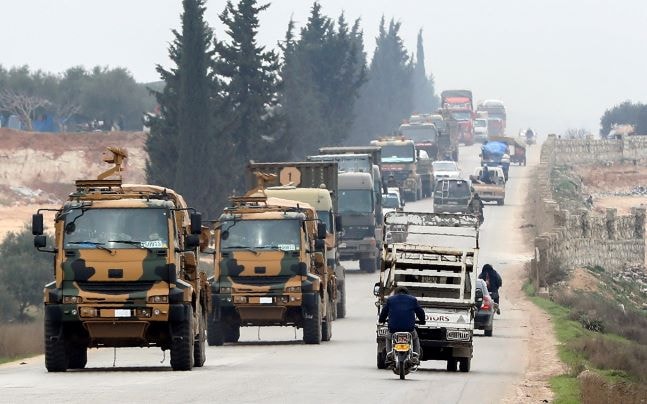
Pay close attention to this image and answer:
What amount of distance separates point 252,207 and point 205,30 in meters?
38.1

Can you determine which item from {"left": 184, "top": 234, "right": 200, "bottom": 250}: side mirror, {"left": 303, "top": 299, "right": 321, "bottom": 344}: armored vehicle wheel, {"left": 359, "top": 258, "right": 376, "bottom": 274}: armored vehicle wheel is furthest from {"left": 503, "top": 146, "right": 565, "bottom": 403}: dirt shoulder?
{"left": 184, "top": 234, "right": 200, "bottom": 250}: side mirror

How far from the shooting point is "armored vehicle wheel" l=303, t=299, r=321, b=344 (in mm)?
33562

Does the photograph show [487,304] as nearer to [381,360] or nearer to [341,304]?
[341,304]

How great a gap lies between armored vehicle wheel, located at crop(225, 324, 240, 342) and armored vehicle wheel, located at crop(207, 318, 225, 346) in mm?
168

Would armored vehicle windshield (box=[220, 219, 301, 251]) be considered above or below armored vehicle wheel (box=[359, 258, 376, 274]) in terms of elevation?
above

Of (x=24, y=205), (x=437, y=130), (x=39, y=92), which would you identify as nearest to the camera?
(x=24, y=205)

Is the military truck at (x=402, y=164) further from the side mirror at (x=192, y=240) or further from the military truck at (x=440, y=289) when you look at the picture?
the side mirror at (x=192, y=240)

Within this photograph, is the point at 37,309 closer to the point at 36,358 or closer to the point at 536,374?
the point at 36,358

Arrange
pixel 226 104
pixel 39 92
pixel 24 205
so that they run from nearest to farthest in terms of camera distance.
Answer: pixel 226 104
pixel 24 205
pixel 39 92

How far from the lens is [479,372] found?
2817cm

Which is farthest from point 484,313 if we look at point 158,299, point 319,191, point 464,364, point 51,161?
point 51,161

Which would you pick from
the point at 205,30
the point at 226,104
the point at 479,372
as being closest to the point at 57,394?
the point at 479,372

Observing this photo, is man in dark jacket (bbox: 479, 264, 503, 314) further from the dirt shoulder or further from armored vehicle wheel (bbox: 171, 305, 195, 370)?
armored vehicle wheel (bbox: 171, 305, 195, 370)

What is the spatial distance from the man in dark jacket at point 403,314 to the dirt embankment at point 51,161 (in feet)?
239
